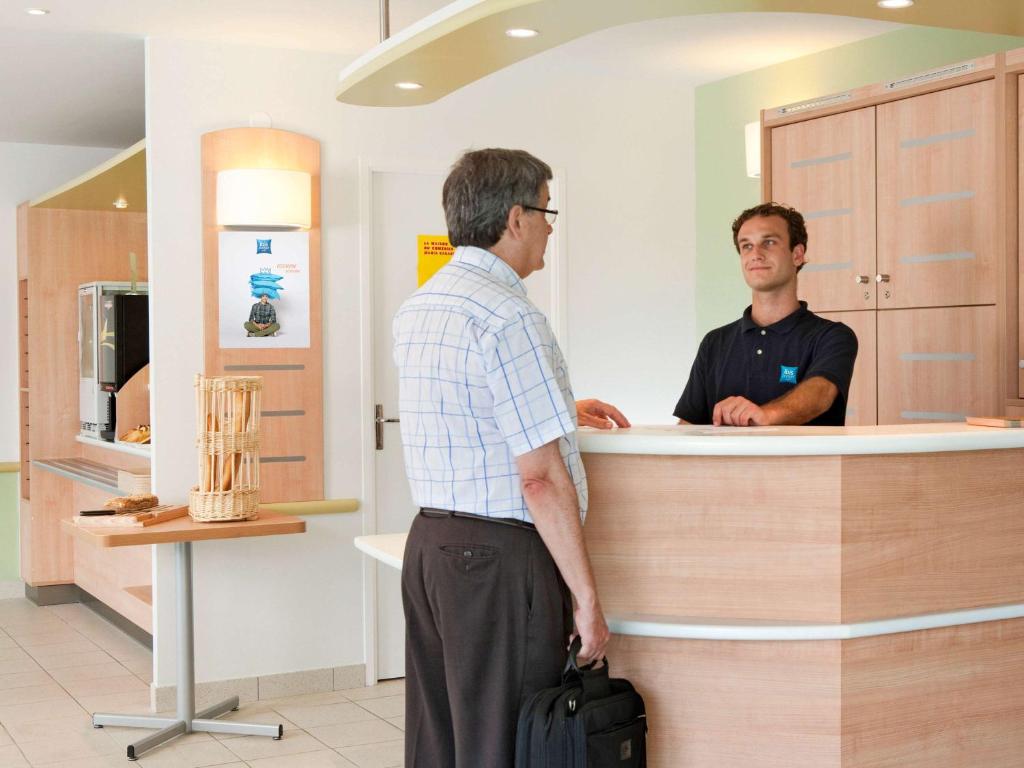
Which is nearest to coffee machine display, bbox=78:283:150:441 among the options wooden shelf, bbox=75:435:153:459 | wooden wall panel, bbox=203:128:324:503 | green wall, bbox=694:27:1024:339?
wooden shelf, bbox=75:435:153:459

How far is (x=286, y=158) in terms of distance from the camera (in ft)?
16.4

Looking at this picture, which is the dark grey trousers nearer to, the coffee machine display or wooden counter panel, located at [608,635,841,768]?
wooden counter panel, located at [608,635,841,768]

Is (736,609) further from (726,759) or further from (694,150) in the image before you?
(694,150)

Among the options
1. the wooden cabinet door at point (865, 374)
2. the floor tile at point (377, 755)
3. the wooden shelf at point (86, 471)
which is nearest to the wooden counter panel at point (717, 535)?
the floor tile at point (377, 755)

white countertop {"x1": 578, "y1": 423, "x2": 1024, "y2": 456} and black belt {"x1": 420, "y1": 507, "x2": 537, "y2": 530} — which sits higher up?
white countertop {"x1": 578, "y1": 423, "x2": 1024, "y2": 456}

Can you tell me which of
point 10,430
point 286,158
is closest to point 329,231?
point 286,158

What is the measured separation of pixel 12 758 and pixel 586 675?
276 cm

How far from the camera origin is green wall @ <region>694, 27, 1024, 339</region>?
17.3ft

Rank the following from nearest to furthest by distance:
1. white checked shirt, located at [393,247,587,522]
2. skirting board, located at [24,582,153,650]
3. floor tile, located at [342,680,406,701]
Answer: white checked shirt, located at [393,247,587,522], floor tile, located at [342,680,406,701], skirting board, located at [24,582,153,650]

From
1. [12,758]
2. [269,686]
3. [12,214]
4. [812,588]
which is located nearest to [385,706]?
[269,686]

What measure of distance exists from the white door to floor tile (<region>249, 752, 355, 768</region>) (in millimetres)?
919

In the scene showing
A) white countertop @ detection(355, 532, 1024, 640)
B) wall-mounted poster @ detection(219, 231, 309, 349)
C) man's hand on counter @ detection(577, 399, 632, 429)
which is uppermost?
wall-mounted poster @ detection(219, 231, 309, 349)

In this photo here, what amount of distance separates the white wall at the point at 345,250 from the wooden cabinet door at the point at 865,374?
144cm

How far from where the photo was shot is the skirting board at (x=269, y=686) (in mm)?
4922
